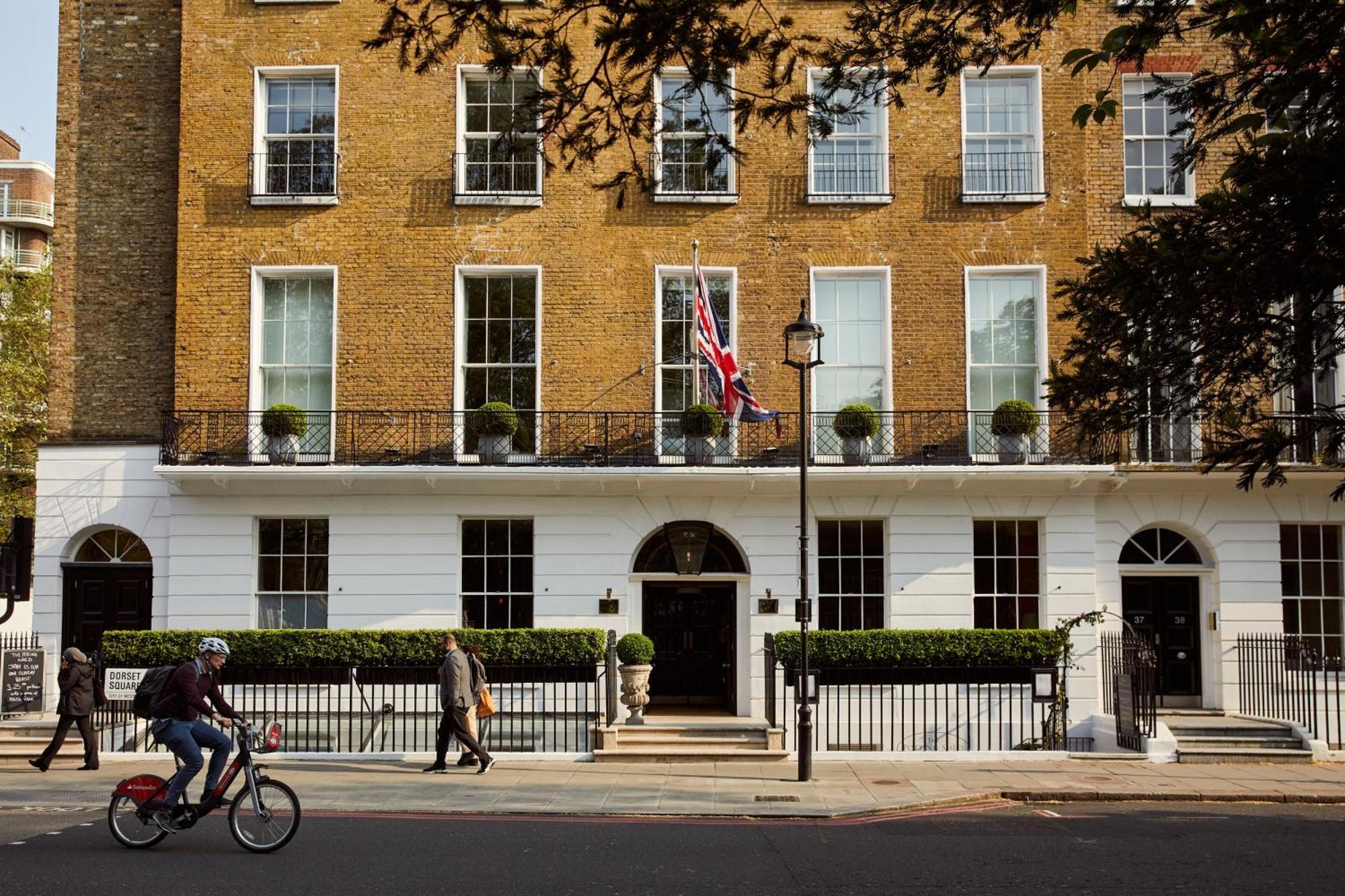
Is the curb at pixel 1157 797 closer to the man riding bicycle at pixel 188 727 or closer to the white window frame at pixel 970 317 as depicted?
the white window frame at pixel 970 317

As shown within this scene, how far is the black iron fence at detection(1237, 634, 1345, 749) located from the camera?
20219 millimetres

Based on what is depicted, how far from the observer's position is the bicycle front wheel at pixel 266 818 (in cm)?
1094

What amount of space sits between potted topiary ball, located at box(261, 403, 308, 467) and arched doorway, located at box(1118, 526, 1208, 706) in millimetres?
13456

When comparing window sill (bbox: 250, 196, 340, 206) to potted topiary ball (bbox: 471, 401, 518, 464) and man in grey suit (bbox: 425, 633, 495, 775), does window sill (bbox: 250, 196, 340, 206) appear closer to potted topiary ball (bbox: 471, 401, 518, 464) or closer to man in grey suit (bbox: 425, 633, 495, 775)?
potted topiary ball (bbox: 471, 401, 518, 464)

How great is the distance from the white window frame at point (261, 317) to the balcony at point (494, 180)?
2.51m

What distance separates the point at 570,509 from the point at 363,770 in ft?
19.7

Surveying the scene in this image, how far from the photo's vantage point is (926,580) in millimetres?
21422

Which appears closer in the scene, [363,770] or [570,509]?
[363,770]

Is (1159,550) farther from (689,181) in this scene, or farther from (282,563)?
(282,563)

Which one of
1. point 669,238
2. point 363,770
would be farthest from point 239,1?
point 363,770

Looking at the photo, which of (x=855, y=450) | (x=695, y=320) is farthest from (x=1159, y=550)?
(x=695, y=320)

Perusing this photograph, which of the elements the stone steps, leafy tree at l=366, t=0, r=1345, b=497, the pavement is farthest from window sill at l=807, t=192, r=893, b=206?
leafy tree at l=366, t=0, r=1345, b=497

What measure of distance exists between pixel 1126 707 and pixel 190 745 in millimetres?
13239

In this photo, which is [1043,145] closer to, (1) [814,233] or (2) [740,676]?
(1) [814,233]
